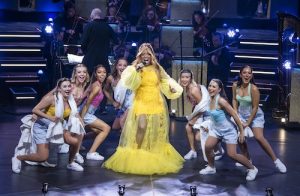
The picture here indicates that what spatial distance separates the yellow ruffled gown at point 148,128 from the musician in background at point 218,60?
5.54m

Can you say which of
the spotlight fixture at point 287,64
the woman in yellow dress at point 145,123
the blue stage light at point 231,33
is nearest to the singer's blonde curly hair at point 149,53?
the woman in yellow dress at point 145,123

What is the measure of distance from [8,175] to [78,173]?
91 centimetres

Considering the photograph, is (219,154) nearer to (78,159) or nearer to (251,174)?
(251,174)

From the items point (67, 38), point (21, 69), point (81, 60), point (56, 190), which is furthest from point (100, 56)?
point (56, 190)

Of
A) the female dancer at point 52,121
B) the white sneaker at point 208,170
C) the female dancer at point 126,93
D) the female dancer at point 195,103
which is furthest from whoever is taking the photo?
the female dancer at point 126,93

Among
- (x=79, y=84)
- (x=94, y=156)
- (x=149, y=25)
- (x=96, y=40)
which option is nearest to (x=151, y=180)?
(x=94, y=156)

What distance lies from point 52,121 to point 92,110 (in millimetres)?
1168

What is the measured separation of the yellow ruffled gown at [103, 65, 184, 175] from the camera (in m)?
9.16

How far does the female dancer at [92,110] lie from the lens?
990 cm

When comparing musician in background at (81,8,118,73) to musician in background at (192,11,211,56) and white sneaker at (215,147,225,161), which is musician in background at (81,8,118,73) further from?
white sneaker at (215,147,225,161)

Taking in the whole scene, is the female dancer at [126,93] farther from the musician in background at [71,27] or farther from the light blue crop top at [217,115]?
the musician in background at [71,27]

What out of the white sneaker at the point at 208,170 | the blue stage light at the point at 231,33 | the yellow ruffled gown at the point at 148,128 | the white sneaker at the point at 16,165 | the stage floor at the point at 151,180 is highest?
the blue stage light at the point at 231,33

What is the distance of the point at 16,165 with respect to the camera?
903 centimetres

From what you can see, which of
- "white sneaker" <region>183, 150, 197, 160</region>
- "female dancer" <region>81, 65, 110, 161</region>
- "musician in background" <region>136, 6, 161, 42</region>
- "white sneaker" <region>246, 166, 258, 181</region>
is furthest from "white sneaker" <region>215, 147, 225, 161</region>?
"musician in background" <region>136, 6, 161, 42</region>
